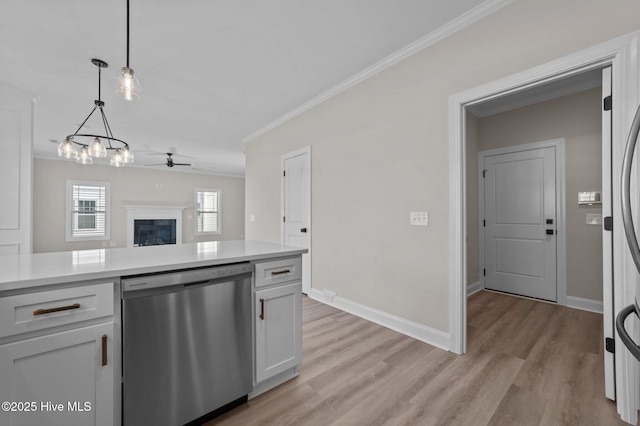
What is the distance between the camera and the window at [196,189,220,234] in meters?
9.05

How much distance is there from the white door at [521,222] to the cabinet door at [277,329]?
3.46m

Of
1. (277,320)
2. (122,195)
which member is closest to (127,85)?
(277,320)

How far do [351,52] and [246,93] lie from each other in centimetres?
154

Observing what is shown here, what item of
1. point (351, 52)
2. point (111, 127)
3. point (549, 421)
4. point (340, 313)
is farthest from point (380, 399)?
point (111, 127)

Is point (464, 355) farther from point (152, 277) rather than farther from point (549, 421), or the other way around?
point (152, 277)

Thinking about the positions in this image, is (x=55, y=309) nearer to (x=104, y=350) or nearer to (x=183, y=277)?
(x=104, y=350)

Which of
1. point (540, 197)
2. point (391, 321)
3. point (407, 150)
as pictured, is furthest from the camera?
point (540, 197)

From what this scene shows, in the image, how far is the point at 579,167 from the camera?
324 centimetres

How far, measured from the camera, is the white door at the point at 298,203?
3.80 m

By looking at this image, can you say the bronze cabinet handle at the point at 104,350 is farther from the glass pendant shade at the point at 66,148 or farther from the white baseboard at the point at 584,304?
the white baseboard at the point at 584,304

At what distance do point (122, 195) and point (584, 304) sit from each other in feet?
33.2

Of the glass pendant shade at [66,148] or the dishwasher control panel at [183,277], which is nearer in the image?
the dishwasher control panel at [183,277]

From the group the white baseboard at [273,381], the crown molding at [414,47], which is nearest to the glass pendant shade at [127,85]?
the white baseboard at [273,381]

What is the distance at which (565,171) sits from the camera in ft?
11.0
